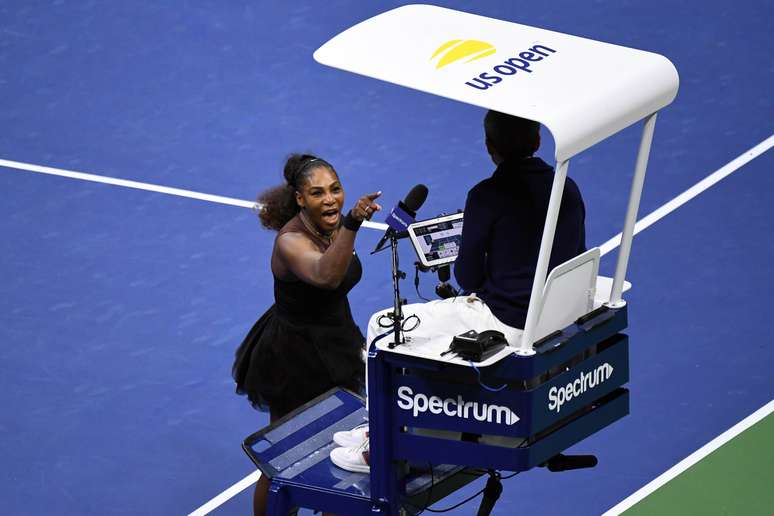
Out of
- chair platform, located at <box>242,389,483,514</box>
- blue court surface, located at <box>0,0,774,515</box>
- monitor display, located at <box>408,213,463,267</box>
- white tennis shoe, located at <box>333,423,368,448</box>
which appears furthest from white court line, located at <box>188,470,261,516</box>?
monitor display, located at <box>408,213,463,267</box>

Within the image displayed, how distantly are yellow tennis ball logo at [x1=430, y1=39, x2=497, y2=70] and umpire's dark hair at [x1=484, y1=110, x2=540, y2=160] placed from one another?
0.27 m

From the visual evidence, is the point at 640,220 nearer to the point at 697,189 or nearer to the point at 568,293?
the point at 697,189

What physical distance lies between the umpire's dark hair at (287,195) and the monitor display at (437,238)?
0.97 m

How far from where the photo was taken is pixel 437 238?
7.23 m

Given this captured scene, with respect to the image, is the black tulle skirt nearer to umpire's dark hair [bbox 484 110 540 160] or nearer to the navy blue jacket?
the navy blue jacket

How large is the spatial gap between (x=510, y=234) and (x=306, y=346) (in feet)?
6.04

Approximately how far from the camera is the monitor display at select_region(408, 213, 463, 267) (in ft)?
23.5

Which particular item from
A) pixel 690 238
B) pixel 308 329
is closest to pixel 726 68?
pixel 690 238

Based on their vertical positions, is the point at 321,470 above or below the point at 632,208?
below

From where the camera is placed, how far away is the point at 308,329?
317 inches

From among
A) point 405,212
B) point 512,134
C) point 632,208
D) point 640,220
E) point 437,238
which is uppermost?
point 512,134

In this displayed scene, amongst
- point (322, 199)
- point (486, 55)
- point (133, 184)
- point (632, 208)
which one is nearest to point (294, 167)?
point (322, 199)

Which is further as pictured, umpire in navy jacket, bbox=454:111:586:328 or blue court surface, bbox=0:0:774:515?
blue court surface, bbox=0:0:774:515

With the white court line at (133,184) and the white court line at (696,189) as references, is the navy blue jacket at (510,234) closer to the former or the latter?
the white court line at (696,189)
